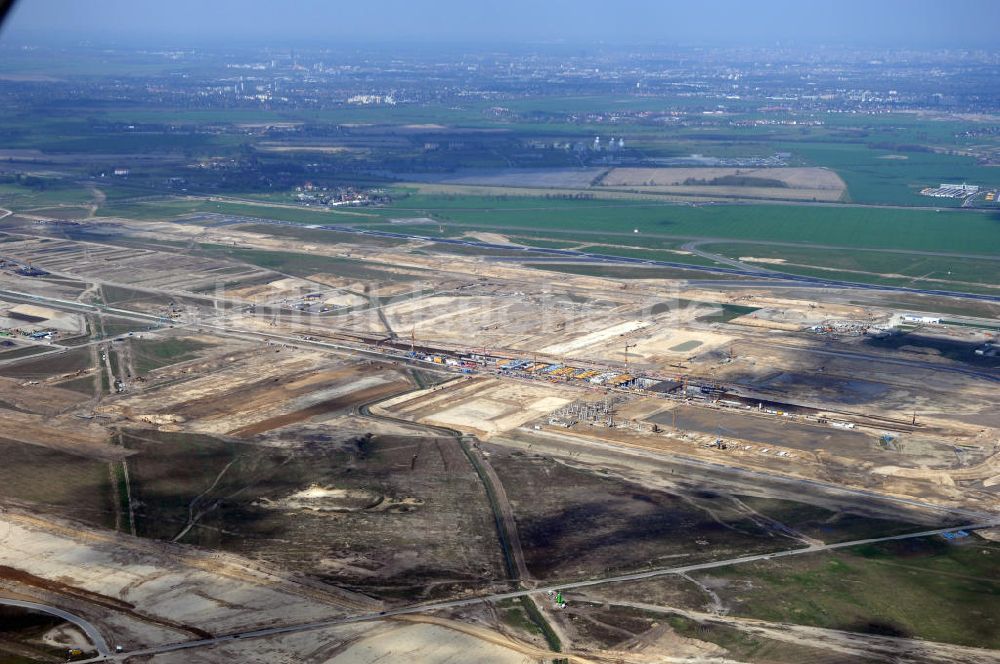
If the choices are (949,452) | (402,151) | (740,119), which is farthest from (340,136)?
(949,452)

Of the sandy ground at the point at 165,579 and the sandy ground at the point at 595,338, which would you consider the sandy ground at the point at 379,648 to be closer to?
the sandy ground at the point at 165,579

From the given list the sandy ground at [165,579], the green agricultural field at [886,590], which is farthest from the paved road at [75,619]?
the green agricultural field at [886,590]

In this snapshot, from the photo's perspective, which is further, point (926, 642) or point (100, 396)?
point (100, 396)

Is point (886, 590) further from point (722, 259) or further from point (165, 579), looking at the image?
point (722, 259)

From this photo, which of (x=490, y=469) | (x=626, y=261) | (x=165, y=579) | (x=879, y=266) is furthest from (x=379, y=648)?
(x=879, y=266)

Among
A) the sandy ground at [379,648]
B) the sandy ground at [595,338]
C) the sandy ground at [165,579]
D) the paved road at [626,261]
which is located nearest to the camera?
the sandy ground at [379,648]

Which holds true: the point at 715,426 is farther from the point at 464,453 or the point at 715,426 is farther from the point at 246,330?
the point at 246,330
